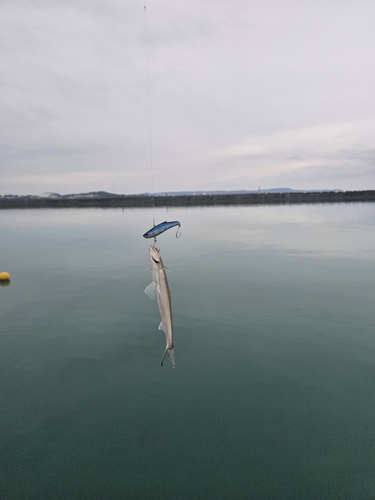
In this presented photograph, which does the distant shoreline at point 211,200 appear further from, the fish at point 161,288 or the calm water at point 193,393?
the fish at point 161,288

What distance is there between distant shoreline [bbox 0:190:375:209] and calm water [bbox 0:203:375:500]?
104321 mm

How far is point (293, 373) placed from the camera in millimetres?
8234

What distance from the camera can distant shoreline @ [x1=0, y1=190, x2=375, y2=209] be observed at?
399 ft

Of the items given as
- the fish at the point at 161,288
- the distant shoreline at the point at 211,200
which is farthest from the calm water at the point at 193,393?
the distant shoreline at the point at 211,200

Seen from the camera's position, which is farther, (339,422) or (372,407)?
(372,407)

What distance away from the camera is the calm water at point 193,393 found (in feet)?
17.7

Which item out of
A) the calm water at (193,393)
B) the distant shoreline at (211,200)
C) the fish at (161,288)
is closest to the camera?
the fish at (161,288)

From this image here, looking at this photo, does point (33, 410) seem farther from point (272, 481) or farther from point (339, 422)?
point (339, 422)

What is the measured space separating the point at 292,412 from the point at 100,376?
4748 mm

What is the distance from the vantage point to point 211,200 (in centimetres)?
12338

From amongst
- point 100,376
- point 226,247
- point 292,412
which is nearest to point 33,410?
point 100,376

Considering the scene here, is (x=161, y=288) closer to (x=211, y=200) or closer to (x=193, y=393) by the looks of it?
(x=193, y=393)

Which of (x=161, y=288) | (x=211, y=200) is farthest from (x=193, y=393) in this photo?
(x=211, y=200)

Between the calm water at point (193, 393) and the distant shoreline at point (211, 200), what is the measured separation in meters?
104
